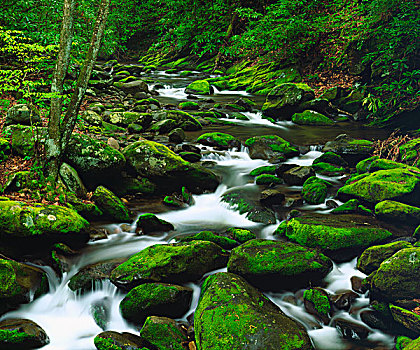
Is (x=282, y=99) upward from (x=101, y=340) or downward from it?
upward

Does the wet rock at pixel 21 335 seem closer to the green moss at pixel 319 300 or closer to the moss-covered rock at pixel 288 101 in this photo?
the green moss at pixel 319 300

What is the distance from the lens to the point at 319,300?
4547mm

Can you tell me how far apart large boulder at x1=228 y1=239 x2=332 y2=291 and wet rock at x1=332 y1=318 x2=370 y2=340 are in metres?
0.75

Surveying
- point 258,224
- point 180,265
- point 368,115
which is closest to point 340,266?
point 258,224

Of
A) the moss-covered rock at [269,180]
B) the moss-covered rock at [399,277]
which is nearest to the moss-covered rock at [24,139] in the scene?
the moss-covered rock at [269,180]

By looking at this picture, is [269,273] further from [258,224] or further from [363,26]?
[363,26]

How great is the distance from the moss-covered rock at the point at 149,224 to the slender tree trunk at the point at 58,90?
74.9 inches

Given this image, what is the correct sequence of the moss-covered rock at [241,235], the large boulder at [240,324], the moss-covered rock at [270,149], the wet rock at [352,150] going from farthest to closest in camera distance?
the moss-covered rock at [270,149]
the wet rock at [352,150]
the moss-covered rock at [241,235]
the large boulder at [240,324]

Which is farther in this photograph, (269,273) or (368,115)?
(368,115)

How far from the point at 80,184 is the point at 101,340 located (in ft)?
11.9

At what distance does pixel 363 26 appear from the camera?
13.6m

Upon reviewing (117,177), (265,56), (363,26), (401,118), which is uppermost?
(363,26)

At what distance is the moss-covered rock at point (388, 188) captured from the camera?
6360mm

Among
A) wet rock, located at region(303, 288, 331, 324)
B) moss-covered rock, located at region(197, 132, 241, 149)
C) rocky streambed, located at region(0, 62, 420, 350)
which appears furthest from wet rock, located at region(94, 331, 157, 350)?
moss-covered rock, located at region(197, 132, 241, 149)
